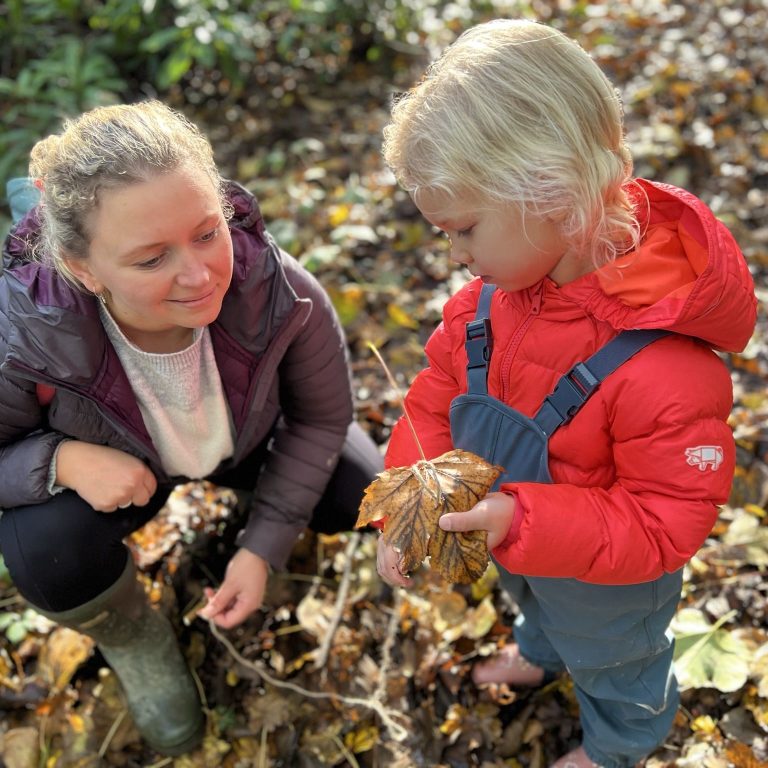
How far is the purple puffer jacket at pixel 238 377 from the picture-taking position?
1659 mm

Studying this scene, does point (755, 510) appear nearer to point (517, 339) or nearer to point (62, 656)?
point (517, 339)

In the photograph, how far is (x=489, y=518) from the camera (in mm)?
1347

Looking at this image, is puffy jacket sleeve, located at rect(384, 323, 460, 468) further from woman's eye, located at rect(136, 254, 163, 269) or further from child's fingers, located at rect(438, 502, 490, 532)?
woman's eye, located at rect(136, 254, 163, 269)

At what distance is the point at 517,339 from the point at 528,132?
0.39m

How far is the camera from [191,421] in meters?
1.94

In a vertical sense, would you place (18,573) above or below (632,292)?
below

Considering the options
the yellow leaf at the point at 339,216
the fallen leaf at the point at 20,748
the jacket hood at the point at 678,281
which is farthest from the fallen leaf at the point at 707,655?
the yellow leaf at the point at 339,216

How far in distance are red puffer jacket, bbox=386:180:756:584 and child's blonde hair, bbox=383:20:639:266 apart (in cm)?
10

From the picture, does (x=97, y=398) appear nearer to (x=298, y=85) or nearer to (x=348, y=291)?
(x=348, y=291)

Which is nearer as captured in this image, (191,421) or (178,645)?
A: (191,421)

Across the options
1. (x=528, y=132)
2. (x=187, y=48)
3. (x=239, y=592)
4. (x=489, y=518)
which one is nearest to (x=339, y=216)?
(x=187, y=48)

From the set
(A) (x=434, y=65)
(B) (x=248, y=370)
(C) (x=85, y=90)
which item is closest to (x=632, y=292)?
(A) (x=434, y=65)

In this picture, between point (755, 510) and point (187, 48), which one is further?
point (187, 48)

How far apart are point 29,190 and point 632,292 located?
1.59 m
